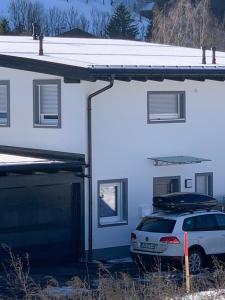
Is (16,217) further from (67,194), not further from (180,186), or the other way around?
(180,186)

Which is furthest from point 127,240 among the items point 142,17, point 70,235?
point 142,17

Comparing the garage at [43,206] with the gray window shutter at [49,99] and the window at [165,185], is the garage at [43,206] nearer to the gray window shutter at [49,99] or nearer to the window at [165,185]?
the gray window shutter at [49,99]

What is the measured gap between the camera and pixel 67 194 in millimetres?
24812

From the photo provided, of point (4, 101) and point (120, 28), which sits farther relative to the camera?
point (120, 28)

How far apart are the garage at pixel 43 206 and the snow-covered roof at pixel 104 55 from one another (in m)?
2.24

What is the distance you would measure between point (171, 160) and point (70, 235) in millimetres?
3161

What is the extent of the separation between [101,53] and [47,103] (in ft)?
11.0

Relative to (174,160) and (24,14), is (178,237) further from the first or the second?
(24,14)

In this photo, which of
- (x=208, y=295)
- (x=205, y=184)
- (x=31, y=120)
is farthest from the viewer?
(x=205, y=184)

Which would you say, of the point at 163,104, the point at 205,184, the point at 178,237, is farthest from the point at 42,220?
the point at 205,184

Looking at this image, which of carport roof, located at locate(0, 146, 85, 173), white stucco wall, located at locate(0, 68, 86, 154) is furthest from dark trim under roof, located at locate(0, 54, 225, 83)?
carport roof, located at locate(0, 146, 85, 173)

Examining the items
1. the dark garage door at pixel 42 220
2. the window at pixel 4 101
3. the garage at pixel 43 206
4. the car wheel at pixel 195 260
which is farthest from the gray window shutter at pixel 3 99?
the car wheel at pixel 195 260

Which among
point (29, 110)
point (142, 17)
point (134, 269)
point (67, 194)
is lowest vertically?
point (134, 269)

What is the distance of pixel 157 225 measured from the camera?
2302 centimetres
